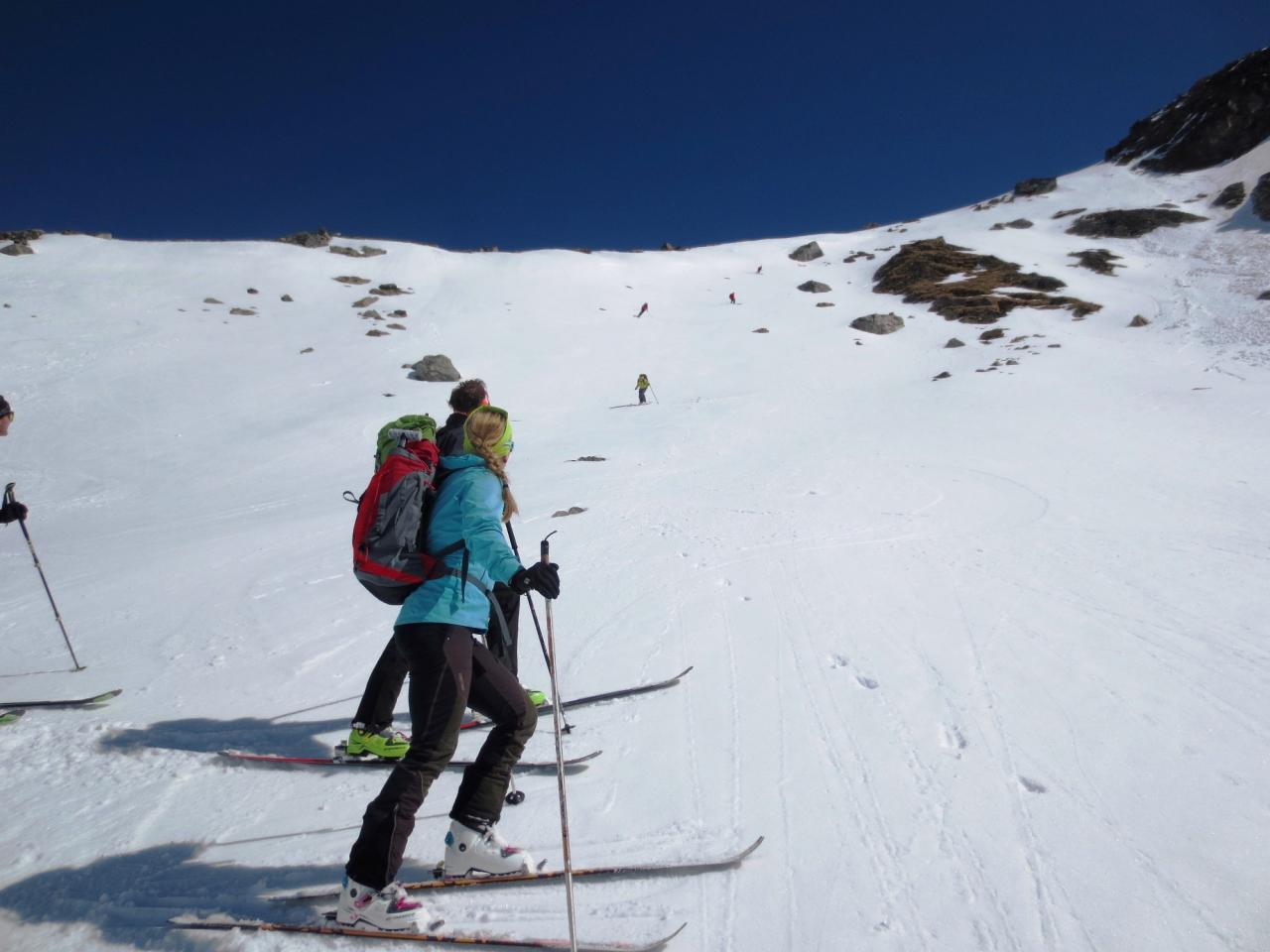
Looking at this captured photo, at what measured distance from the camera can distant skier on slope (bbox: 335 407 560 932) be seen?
2461 mm

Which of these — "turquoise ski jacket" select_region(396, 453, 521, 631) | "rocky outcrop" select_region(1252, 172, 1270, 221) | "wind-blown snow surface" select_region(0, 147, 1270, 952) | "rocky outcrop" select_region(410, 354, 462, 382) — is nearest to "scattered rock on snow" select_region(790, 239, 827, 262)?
"rocky outcrop" select_region(1252, 172, 1270, 221)

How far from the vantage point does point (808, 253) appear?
158ft

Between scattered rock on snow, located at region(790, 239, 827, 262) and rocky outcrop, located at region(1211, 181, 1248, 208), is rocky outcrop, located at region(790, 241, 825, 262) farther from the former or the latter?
rocky outcrop, located at region(1211, 181, 1248, 208)

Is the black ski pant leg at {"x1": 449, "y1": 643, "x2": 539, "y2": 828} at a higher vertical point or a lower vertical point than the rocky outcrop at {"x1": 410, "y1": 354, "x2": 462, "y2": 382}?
lower

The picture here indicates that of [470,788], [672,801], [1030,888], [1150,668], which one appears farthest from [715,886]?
[1150,668]

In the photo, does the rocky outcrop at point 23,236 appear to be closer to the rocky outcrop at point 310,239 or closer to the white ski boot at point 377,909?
the rocky outcrop at point 310,239

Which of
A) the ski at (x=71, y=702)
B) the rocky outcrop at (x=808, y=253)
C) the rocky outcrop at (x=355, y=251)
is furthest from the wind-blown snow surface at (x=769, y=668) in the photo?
the rocky outcrop at (x=808, y=253)

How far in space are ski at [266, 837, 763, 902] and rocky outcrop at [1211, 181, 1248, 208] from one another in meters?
53.2

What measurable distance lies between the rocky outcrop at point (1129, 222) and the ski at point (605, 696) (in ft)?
161

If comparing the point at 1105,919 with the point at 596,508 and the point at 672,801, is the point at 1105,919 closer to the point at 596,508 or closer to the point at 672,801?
the point at 672,801

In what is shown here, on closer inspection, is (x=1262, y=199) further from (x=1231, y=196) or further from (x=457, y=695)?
(x=457, y=695)

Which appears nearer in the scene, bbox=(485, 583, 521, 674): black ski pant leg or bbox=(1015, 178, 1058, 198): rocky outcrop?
bbox=(485, 583, 521, 674): black ski pant leg

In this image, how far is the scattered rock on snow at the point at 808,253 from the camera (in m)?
47.9

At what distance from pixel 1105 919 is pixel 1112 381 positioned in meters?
19.4
